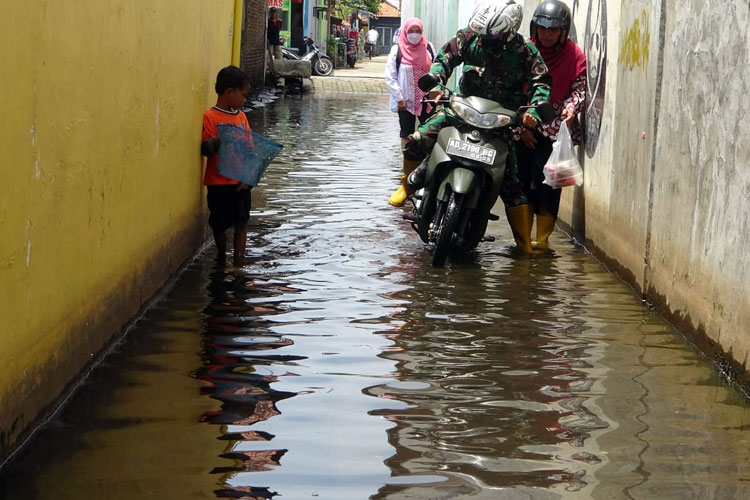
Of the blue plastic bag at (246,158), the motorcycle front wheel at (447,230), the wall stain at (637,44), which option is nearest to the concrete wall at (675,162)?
the wall stain at (637,44)

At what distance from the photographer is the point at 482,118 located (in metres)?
8.39

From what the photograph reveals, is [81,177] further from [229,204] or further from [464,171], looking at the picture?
[464,171]

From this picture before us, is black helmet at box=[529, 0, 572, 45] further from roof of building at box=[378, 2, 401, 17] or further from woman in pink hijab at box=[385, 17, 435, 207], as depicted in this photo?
roof of building at box=[378, 2, 401, 17]

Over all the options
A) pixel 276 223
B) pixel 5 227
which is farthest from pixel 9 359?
pixel 276 223

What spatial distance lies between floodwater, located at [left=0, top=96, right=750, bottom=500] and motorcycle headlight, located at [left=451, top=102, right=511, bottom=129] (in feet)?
3.04

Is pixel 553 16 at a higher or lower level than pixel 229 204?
higher

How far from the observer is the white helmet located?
8617mm

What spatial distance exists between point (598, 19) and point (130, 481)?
21.0 feet

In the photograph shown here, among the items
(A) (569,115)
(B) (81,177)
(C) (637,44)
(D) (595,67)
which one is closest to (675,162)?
(C) (637,44)

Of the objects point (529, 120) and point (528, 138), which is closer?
point (529, 120)

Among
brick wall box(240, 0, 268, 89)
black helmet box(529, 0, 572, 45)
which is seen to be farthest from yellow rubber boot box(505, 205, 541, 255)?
brick wall box(240, 0, 268, 89)

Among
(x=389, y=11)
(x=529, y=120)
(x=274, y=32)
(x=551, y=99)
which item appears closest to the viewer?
(x=529, y=120)

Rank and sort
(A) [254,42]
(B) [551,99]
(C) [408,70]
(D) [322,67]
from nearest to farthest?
(B) [551,99], (C) [408,70], (A) [254,42], (D) [322,67]

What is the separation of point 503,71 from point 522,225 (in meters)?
1.08
